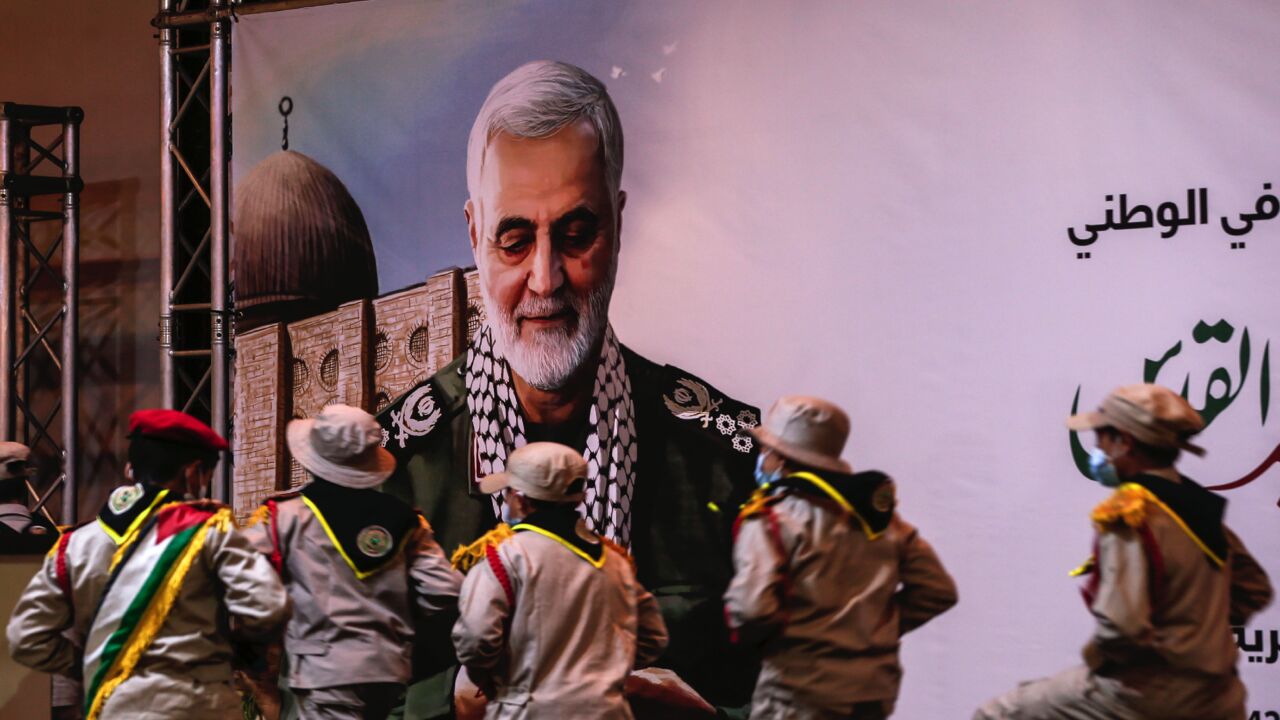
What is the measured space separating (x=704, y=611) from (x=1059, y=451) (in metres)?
1.59

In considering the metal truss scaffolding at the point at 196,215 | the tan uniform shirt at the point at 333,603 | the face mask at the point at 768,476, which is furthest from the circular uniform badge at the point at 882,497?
the metal truss scaffolding at the point at 196,215

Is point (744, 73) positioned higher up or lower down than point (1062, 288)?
higher up

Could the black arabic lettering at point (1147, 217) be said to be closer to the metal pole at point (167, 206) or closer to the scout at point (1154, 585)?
the scout at point (1154, 585)

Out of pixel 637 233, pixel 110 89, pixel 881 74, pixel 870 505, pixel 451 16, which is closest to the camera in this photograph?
pixel 870 505

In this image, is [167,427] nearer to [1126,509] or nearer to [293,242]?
[1126,509]

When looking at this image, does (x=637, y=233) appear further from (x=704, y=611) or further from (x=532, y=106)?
(x=704, y=611)

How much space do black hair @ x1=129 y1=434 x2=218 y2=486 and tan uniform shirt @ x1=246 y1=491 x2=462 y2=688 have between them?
0.59 meters

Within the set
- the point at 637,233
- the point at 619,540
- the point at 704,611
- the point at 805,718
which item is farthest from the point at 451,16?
the point at 805,718

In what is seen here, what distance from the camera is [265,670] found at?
395 centimetres

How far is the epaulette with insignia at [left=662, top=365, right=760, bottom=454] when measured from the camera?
586cm

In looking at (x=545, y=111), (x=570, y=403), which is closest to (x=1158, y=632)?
(x=570, y=403)

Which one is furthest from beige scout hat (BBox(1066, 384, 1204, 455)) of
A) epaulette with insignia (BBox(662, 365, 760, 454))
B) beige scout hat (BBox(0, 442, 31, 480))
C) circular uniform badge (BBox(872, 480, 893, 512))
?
beige scout hat (BBox(0, 442, 31, 480))

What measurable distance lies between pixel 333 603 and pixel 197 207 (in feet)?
11.6

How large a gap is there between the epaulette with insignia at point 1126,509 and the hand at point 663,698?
8.72 feet
